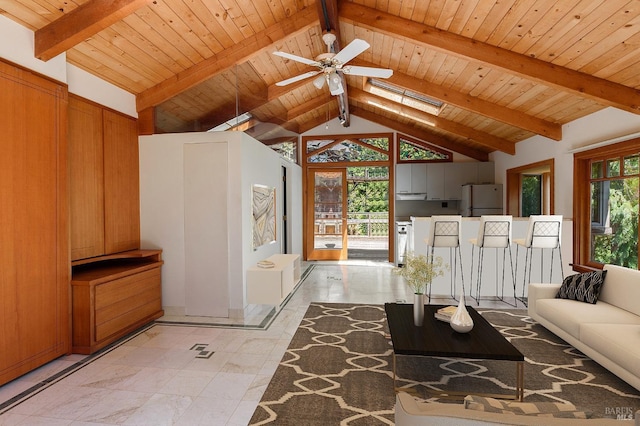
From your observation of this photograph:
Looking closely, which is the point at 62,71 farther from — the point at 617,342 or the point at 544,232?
the point at 544,232

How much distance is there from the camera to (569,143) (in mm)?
4699

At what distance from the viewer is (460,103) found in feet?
16.1

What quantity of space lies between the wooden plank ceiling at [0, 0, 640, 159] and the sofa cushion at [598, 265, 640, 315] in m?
1.68

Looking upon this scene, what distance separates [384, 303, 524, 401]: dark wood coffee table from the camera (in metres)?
2.24

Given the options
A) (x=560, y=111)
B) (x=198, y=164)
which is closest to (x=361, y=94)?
(x=560, y=111)

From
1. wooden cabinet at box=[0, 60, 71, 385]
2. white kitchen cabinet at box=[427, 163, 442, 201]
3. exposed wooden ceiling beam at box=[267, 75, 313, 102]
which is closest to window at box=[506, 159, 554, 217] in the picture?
white kitchen cabinet at box=[427, 163, 442, 201]

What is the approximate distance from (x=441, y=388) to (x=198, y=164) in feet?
11.2

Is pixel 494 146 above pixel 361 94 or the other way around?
the other way around

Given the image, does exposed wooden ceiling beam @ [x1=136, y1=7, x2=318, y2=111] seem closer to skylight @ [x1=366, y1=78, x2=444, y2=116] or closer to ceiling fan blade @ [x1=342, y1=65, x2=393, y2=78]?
ceiling fan blade @ [x1=342, y1=65, x2=393, y2=78]

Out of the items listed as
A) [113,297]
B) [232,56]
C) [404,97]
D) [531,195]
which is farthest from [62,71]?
[531,195]

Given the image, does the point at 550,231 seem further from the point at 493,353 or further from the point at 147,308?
the point at 147,308

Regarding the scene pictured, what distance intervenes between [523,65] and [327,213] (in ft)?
17.1

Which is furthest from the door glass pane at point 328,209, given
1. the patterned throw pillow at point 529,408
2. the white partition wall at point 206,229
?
the patterned throw pillow at point 529,408

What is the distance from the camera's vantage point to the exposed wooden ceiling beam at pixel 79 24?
2633 millimetres
